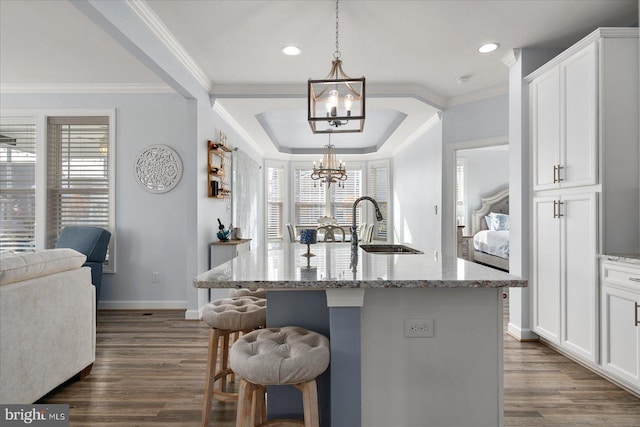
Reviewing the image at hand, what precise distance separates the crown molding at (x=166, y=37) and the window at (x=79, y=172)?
4.72ft

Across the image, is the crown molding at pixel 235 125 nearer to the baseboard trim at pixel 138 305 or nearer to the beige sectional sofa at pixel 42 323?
the baseboard trim at pixel 138 305

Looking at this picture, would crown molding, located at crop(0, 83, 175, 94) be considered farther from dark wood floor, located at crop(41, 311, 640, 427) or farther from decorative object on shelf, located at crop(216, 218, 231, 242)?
dark wood floor, located at crop(41, 311, 640, 427)

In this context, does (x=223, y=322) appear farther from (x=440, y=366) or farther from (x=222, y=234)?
(x=222, y=234)

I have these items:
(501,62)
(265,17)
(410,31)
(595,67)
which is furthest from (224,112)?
(595,67)

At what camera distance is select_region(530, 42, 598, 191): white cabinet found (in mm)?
2588

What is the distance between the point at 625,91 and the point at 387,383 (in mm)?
2583

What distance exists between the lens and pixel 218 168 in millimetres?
4629

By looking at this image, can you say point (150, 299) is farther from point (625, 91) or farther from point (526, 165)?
point (625, 91)

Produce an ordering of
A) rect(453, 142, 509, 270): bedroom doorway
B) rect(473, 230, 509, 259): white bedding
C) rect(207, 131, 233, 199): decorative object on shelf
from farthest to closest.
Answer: rect(453, 142, 509, 270): bedroom doorway → rect(473, 230, 509, 259): white bedding → rect(207, 131, 233, 199): decorative object on shelf

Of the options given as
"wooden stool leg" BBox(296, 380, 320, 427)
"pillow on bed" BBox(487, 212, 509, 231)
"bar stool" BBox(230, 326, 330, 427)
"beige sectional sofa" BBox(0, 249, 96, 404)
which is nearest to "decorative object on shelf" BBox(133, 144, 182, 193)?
"beige sectional sofa" BBox(0, 249, 96, 404)

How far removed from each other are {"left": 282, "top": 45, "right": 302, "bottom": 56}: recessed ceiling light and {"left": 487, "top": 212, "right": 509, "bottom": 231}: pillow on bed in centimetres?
619

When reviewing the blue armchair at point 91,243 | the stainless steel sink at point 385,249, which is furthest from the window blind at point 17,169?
the stainless steel sink at point 385,249

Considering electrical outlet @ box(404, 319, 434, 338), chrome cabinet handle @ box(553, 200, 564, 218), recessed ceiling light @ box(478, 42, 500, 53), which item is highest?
recessed ceiling light @ box(478, 42, 500, 53)

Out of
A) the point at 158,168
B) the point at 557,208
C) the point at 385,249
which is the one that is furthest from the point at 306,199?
the point at 557,208
